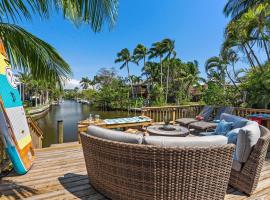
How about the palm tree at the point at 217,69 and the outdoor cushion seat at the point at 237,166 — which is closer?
the outdoor cushion seat at the point at 237,166

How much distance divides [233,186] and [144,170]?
1534mm

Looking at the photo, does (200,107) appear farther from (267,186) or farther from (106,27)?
(106,27)

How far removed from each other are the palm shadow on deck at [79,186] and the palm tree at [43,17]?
1664 millimetres

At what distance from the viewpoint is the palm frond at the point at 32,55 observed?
8.17 ft

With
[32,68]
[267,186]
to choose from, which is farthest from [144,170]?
[32,68]

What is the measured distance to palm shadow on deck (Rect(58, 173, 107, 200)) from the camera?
2.39 meters

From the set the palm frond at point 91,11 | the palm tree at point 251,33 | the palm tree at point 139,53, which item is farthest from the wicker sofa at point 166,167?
the palm tree at point 139,53

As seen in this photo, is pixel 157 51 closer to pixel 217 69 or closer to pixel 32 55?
pixel 217 69

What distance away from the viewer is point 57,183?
2.69 m

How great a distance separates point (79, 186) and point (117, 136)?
3.77 feet

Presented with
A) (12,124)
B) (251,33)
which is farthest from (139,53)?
(12,124)

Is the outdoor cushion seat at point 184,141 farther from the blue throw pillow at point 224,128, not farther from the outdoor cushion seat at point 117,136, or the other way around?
the blue throw pillow at point 224,128

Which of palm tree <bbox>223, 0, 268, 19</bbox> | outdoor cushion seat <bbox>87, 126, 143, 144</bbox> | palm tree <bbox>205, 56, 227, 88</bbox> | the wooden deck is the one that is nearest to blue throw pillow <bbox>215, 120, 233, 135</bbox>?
the wooden deck

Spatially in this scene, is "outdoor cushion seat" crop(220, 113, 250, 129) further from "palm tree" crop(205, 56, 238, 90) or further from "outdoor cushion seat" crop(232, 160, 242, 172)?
"palm tree" crop(205, 56, 238, 90)
